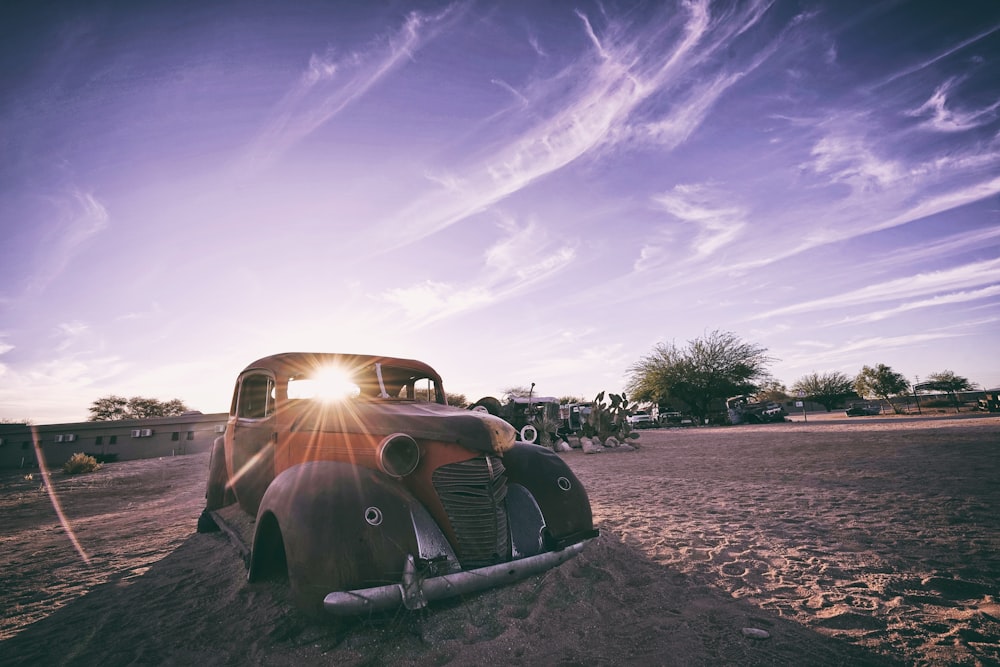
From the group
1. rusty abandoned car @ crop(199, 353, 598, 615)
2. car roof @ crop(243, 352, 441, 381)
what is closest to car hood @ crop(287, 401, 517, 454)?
rusty abandoned car @ crop(199, 353, 598, 615)

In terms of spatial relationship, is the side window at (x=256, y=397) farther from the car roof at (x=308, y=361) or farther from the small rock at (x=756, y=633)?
the small rock at (x=756, y=633)

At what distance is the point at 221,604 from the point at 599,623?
274cm

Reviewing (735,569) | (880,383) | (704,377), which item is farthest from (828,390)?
(735,569)

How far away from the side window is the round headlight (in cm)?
169

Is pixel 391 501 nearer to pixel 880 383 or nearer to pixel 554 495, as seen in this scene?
pixel 554 495

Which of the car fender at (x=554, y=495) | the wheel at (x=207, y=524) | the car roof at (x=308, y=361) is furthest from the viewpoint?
the wheel at (x=207, y=524)

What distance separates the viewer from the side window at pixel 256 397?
376 cm

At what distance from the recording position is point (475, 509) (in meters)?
2.59

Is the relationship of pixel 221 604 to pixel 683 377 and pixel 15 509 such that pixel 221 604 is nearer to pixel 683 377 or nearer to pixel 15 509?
pixel 15 509

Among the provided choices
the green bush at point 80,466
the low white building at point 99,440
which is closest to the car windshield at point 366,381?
the green bush at point 80,466

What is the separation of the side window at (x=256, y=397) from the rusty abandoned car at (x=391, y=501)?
0.05 meters

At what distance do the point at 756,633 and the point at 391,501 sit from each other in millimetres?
2267

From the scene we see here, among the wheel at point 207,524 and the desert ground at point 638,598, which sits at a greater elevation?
the wheel at point 207,524

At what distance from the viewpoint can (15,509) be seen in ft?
28.1
